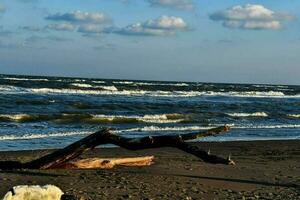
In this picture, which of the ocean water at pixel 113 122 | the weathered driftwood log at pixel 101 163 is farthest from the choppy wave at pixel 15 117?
the weathered driftwood log at pixel 101 163

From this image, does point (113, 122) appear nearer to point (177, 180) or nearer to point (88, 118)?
point (88, 118)

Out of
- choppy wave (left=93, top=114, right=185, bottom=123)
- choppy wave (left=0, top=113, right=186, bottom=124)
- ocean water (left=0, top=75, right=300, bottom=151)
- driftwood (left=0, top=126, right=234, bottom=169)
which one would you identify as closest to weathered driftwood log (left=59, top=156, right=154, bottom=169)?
driftwood (left=0, top=126, right=234, bottom=169)

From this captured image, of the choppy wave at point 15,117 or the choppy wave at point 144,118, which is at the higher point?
the choppy wave at point 15,117

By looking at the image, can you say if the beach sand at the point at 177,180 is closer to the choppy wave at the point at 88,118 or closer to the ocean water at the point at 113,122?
the ocean water at the point at 113,122

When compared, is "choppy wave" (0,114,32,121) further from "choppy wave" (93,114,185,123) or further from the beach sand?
the beach sand

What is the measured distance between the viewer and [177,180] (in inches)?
357

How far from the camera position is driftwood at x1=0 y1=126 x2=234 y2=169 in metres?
9.36

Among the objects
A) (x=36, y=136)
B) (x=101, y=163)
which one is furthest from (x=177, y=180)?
(x=36, y=136)

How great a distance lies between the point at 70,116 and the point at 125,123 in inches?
102

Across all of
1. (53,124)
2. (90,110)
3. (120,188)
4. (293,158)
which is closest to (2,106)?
(90,110)

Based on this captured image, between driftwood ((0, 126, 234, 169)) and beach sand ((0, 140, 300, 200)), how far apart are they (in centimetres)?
23

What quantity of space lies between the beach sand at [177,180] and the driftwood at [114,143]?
228 mm

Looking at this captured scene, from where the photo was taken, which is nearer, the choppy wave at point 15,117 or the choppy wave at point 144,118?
the choppy wave at point 15,117

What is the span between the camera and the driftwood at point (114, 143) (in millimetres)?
9359
